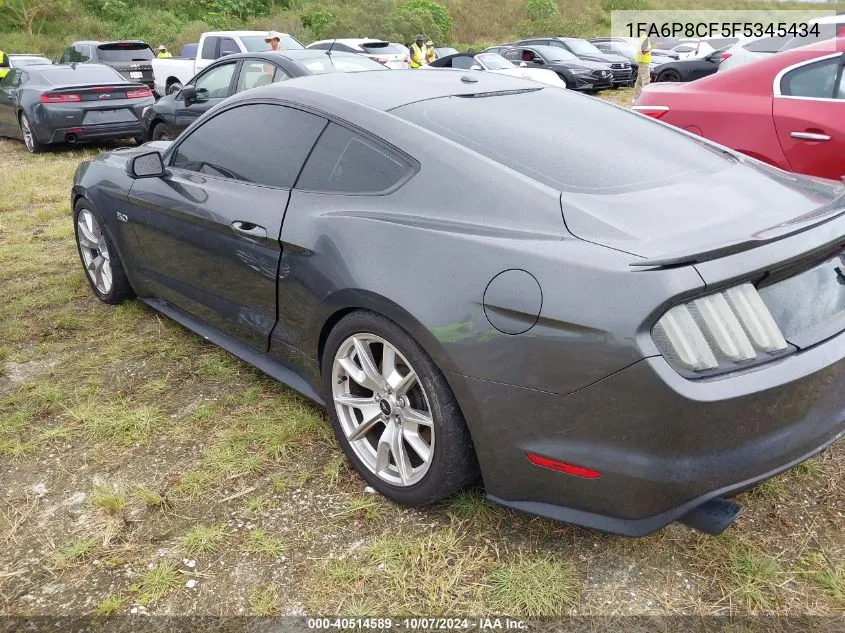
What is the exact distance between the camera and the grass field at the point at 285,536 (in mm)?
2172

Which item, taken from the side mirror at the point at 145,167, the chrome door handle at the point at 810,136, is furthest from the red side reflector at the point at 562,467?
the chrome door handle at the point at 810,136

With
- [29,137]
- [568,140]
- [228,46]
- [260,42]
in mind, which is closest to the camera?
Answer: [568,140]

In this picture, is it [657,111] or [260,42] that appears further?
[260,42]

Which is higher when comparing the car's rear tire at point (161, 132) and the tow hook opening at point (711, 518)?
the tow hook opening at point (711, 518)

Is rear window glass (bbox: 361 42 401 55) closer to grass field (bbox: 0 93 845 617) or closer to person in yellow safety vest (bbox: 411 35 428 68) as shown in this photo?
person in yellow safety vest (bbox: 411 35 428 68)

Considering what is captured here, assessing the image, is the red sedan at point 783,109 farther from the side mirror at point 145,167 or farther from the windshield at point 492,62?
the windshield at point 492,62

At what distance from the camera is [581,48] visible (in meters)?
21.4

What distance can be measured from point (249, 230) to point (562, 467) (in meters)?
1.60

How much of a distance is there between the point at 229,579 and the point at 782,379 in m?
1.75

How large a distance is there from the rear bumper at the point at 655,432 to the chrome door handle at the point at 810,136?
2806 millimetres

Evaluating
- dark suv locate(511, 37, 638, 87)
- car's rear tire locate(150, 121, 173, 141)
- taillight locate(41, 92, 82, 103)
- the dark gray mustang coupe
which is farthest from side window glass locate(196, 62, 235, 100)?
dark suv locate(511, 37, 638, 87)

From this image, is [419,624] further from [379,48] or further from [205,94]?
[379,48]

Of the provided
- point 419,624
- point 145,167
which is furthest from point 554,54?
point 419,624

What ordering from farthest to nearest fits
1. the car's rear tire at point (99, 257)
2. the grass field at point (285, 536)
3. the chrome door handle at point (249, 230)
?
the car's rear tire at point (99, 257), the chrome door handle at point (249, 230), the grass field at point (285, 536)
